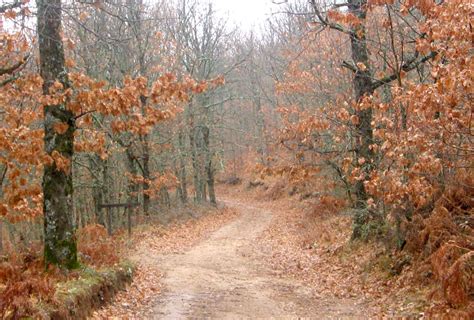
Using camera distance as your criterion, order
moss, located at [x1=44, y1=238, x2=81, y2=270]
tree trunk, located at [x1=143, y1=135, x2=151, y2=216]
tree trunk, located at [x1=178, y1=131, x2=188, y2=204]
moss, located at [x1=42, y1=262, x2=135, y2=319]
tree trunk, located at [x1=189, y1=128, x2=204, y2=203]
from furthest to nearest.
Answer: tree trunk, located at [x1=189, y1=128, x2=204, y2=203] → tree trunk, located at [x1=178, y1=131, x2=188, y2=204] → tree trunk, located at [x1=143, y1=135, x2=151, y2=216] → moss, located at [x1=44, y1=238, x2=81, y2=270] → moss, located at [x1=42, y1=262, x2=135, y2=319]

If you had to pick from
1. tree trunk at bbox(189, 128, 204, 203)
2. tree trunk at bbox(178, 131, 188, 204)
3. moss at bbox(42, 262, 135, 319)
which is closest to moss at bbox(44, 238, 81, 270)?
moss at bbox(42, 262, 135, 319)

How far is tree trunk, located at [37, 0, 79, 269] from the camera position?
28.3 ft

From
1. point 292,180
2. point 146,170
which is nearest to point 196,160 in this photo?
point 146,170

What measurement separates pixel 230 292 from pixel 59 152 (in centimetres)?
468

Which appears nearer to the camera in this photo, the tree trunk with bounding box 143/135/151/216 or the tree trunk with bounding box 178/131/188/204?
the tree trunk with bounding box 143/135/151/216

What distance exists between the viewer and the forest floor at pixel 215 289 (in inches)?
340

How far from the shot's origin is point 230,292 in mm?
10328

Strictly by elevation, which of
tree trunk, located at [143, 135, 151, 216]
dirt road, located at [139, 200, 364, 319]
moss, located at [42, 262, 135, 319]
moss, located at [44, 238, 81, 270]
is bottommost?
dirt road, located at [139, 200, 364, 319]

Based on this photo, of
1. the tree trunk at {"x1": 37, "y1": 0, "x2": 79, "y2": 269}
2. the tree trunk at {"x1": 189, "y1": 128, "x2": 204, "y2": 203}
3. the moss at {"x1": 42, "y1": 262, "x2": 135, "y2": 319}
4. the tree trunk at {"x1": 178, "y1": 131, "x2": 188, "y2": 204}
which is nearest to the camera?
the moss at {"x1": 42, "y1": 262, "x2": 135, "y2": 319}

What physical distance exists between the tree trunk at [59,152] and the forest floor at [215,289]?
149 centimetres

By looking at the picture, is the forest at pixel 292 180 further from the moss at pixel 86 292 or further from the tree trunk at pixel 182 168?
the tree trunk at pixel 182 168

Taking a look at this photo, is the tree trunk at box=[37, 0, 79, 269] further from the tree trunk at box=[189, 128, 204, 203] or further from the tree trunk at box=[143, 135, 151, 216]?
the tree trunk at box=[189, 128, 204, 203]

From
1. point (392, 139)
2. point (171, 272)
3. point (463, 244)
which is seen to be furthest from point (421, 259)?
point (171, 272)

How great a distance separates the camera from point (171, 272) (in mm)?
12391
